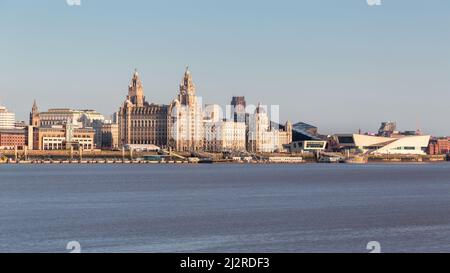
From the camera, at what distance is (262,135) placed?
187250mm

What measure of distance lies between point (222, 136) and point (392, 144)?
33.9 meters

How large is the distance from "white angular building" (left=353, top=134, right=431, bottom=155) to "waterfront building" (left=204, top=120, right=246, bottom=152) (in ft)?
83.1

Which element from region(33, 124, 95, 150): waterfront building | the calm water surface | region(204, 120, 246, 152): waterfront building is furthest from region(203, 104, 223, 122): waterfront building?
the calm water surface

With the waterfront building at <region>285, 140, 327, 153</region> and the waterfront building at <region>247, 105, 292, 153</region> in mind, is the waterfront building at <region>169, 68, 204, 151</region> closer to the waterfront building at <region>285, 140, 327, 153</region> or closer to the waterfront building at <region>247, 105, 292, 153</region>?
the waterfront building at <region>247, 105, 292, 153</region>

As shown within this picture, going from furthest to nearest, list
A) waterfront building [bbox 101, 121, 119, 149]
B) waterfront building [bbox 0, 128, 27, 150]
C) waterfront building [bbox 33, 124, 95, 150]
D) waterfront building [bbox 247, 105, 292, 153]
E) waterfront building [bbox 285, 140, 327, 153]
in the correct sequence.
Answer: waterfront building [bbox 285, 140, 327, 153]
waterfront building [bbox 101, 121, 119, 149]
waterfront building [bbox 247, 105, 292, 153]
waterfront building [bbox 0, 128, 27, 150]
waterfront building [bbox 33, 124, 95, 150]

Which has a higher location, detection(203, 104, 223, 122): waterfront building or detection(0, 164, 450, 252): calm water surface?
detection(203, 104, 223, 122): waterfront building

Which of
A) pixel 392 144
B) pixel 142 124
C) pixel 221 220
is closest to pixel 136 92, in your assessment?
pixel 142 124

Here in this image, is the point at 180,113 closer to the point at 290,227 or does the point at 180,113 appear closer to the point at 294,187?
the point at 294,187

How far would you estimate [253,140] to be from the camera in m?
185

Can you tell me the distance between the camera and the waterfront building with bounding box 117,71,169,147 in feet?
580

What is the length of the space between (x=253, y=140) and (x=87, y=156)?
38.3 metres

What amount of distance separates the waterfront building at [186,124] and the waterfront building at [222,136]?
2617mm

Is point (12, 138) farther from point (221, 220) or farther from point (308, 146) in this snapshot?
point (221, 220)
